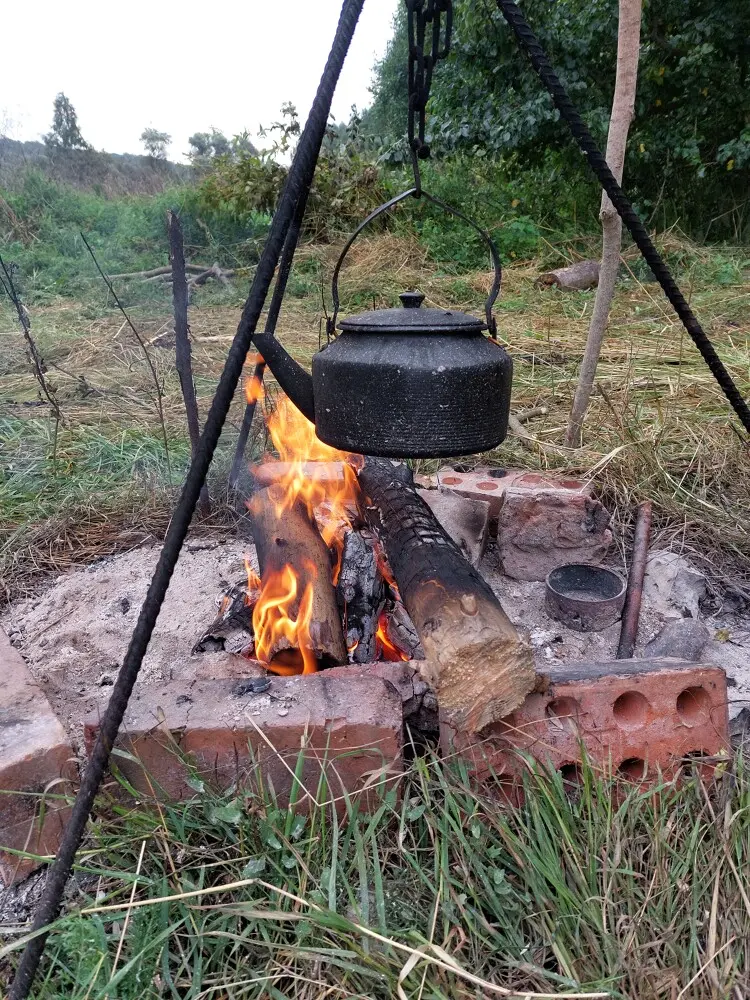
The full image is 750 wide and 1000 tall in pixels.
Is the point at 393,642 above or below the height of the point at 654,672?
below

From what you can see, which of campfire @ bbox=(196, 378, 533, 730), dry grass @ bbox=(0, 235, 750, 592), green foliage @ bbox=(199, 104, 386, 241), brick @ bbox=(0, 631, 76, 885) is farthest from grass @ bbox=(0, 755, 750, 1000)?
green foliage @ bbox=(199, 104, 386, 241)

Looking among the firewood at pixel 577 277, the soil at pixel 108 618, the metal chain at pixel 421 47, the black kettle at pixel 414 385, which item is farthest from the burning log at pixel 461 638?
the firewood at pixel 577 277

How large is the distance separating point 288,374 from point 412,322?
1.56ft

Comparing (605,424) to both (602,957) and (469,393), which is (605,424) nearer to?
(469,393)

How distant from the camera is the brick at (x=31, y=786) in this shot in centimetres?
146

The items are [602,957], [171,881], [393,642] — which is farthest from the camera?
[393,642]

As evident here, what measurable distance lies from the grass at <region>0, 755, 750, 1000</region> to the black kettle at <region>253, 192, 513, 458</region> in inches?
29.9

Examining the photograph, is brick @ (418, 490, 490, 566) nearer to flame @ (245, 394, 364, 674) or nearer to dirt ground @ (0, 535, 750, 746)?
dirt ground @ (0, 535, 750, 746)

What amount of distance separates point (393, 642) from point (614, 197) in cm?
143

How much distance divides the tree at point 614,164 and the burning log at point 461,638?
153 centimetres

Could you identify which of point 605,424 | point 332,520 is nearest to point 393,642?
point 332,520

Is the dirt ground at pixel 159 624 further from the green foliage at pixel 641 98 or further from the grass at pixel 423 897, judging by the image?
the green foliage at pixel 641 98

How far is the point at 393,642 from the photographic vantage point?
2.22 metres

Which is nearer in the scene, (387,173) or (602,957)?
(602,957)
